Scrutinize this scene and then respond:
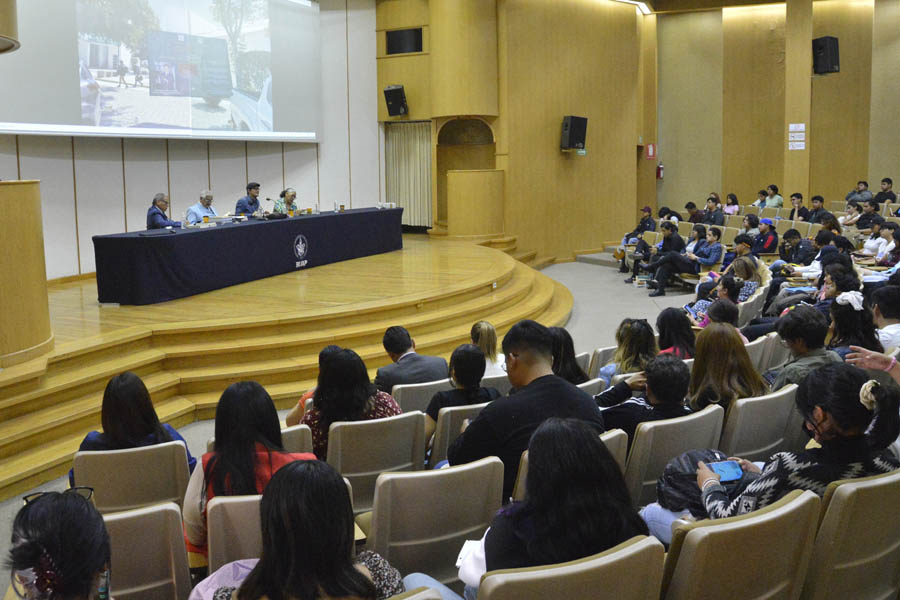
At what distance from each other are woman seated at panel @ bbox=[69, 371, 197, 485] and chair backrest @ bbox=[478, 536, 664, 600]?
189cm

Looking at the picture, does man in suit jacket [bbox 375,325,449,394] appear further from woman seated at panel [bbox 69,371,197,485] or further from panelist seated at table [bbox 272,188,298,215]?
panelist seated at table [bbox 272,188,298,215]

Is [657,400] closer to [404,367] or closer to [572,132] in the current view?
[404,367]

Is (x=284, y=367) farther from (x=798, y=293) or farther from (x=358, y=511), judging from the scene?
(x=798, y=293)

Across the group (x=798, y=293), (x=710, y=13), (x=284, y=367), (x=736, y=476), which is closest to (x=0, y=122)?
(x=284, y=367)

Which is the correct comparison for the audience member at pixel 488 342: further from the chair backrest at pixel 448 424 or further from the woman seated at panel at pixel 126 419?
the woman seated at panel at pixel 126 419

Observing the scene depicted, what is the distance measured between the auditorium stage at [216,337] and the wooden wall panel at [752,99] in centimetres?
943

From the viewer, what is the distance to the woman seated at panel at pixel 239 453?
2.75 metres

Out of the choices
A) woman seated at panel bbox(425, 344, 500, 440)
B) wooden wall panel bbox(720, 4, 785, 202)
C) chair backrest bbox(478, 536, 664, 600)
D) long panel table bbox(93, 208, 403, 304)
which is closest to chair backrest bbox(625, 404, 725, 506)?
woman seated at panel bbox(425, 344, 500, 440)

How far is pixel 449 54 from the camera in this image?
44.8 ft

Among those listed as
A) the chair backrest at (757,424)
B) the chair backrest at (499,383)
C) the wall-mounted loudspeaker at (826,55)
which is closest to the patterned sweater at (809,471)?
the chair backrest at (757,424)

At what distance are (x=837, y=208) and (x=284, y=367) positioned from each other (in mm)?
13356

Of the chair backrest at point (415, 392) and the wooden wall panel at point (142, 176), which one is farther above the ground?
the wooden wall panel at point (142, 176)

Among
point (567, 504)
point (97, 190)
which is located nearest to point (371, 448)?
point (567, 504)

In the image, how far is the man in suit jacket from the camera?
468 cm
